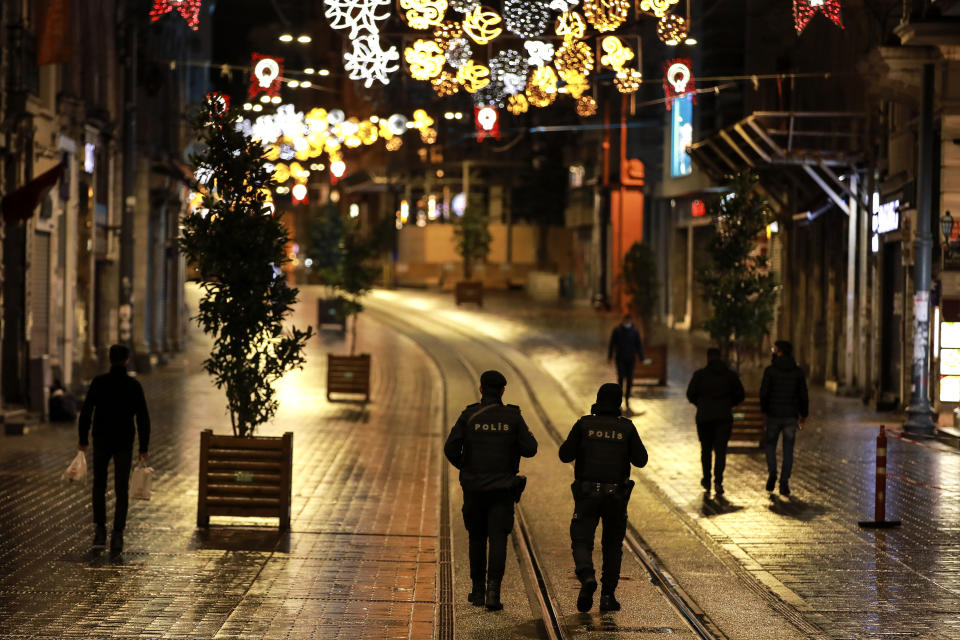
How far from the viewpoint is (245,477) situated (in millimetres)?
14273

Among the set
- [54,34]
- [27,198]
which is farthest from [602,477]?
[54,34]

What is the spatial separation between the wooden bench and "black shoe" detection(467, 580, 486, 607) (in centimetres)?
1168

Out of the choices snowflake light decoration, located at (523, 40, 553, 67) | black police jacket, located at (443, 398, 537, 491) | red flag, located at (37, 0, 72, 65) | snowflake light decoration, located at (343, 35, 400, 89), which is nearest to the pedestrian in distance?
black police jacket, located at (443, 398, 537, 491)

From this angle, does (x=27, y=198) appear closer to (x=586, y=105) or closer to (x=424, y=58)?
(x=424, y=58)

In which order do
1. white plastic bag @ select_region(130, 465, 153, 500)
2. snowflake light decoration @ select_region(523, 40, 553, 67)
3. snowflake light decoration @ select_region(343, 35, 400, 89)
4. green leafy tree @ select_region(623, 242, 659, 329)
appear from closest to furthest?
1. white plastic bag @ select_region(130, 465, 153, 500)
2. snowflake light decoration @ select_region(343, 35, 400, 89)
3. snowflake light decoration @ select_region(523, 40, 553, 67)
4. green leafy tree @ select_region(623, 242, 659, 329)

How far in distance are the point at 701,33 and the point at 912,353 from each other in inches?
907

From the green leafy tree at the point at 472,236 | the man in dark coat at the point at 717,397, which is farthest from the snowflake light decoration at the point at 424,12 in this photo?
the green leafy tree at the point at 472,236

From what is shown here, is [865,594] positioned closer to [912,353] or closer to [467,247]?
[912,353]

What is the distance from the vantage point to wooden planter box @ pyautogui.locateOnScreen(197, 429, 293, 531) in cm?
1416

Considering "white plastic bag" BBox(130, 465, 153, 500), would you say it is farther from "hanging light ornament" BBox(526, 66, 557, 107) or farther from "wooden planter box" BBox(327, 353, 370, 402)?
"wooden planter box" BBox(327, 353, 370, 402)

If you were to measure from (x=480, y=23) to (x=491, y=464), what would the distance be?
9.71 m

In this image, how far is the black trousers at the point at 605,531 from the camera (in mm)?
10547

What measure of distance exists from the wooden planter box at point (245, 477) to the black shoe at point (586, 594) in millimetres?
4459

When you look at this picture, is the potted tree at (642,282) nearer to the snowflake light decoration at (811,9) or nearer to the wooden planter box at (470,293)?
the wooden planter box at (470,293)
